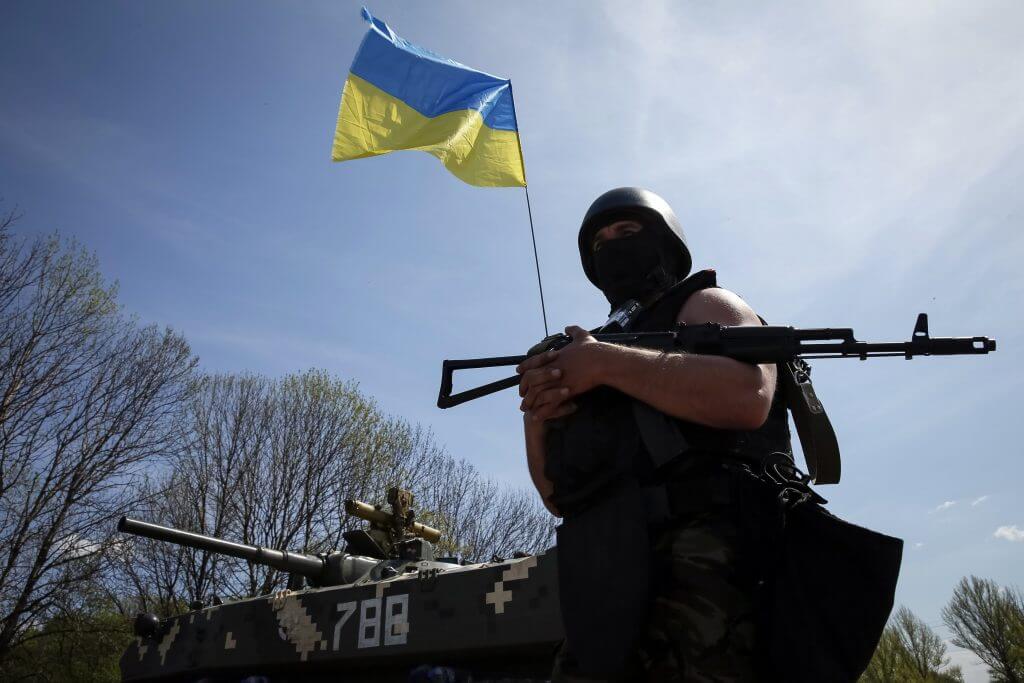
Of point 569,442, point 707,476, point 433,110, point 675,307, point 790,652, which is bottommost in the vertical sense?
point 790,652

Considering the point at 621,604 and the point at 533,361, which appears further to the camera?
the point at 533,361

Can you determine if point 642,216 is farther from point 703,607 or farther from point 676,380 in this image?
point 703,607

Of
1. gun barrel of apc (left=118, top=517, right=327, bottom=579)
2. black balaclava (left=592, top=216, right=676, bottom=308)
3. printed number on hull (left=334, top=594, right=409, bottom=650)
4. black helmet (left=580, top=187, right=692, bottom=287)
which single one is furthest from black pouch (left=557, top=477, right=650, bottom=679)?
gun barrel of apc (left=118, top=517, right=327, bottom=579)

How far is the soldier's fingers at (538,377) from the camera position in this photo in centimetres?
229

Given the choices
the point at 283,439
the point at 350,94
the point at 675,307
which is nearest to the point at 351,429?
the point at 283,439

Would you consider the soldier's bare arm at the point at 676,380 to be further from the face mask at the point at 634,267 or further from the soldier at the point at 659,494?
the face mask at the point at 634,267

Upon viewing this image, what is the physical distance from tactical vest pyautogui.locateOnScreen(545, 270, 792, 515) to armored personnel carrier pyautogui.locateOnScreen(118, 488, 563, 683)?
360 centimetres

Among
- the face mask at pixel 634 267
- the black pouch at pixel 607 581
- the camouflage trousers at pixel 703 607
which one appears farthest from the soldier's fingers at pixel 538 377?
the face mask at pixel 634 267

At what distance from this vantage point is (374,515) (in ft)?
31.2

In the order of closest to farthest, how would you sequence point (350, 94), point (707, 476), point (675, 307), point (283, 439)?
1. point (707, 476)
2. point (675, 307)
3. point (350, 94)
4. point (283, 439)

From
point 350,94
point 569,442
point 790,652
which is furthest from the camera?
point 350,94

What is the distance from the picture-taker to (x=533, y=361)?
7.75 feet

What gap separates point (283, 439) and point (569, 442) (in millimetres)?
20886

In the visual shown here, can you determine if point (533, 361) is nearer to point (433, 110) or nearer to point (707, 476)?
point (707, 476)
